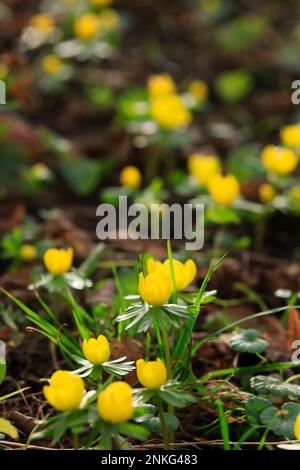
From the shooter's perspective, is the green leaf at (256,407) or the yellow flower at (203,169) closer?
the green leaf at (256,407)

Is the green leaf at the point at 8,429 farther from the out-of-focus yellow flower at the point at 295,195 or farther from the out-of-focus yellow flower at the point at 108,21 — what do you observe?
the out-of-focus yellow flower at the point at 108,21

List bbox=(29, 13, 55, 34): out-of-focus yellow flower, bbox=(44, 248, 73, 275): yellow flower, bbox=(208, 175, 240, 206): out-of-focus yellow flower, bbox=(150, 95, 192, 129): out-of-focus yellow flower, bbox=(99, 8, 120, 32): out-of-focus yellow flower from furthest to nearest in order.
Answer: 1. bbox=(99, 8, 120, 32): out-of-focus yellow flower
2. bbox=(29, 13, 55, 34): out-of-focus yellow flower
3. bbox=(150, 95, 192, 129): out-of-focus yellow flower
4. bbox=(208, 175, 240, 206): out-of-focus yellow flower
5. bbox=(44, 248, 73, 275): yellow flower

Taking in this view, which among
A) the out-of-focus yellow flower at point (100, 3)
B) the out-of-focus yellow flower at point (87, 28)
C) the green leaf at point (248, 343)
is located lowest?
the green leaf at point (248, 343)

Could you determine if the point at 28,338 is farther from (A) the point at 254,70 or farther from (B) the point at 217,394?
(A) the point at 254,70

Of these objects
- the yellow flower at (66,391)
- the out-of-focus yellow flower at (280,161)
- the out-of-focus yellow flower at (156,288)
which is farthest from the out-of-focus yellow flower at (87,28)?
the yellow flower at (66,391)

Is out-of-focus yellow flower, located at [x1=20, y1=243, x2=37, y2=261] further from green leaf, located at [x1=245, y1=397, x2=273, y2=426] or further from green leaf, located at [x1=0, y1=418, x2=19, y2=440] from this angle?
green leaf, located at [x1=245, y1=397, x2=273, y2=426]

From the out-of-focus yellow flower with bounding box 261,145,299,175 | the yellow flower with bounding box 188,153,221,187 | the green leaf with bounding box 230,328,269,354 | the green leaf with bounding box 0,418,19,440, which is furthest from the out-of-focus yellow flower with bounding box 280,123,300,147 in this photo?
the green leaf with bounding box 0,418,19,440
